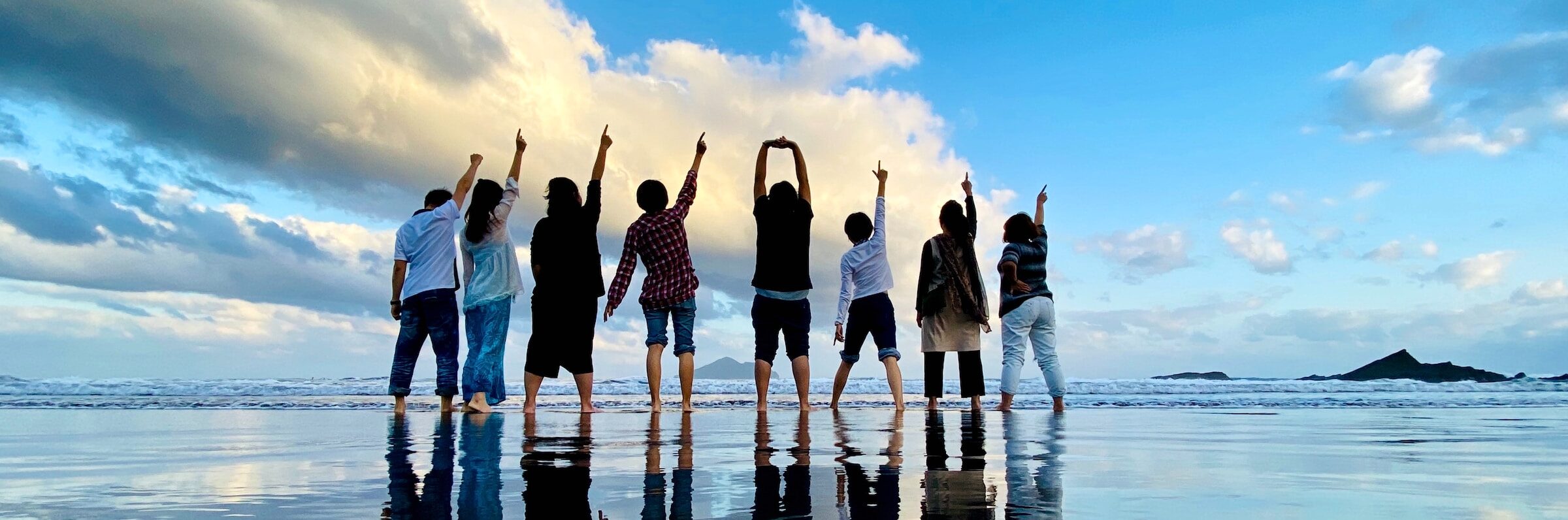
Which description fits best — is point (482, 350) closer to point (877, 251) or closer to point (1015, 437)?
point (877, 251)

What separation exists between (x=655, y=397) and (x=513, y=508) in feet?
18.5

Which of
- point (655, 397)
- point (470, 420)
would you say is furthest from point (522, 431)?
point (655, 397)

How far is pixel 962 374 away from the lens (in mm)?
8727

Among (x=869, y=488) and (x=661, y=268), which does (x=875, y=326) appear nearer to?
(x=661, y=268)

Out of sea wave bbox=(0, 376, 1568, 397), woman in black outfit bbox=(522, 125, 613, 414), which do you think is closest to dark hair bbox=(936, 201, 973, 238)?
woman in black outfit bbox=(522, 125, 613, 414)

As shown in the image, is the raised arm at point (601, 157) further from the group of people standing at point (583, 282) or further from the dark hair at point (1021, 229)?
the dark hair at point (1021, 229)

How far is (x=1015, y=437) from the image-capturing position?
4.48 metres

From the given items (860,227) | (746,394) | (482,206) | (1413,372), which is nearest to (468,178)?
(482,206)

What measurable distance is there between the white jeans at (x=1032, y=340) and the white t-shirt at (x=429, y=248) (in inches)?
205

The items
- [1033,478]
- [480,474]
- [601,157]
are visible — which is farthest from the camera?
[601,157]

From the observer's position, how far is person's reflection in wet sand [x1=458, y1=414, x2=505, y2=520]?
1.98 meters

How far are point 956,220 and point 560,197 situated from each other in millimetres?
3806

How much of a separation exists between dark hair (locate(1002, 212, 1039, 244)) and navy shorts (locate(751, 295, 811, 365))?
2.18 meters

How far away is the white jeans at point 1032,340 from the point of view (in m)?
8.46
